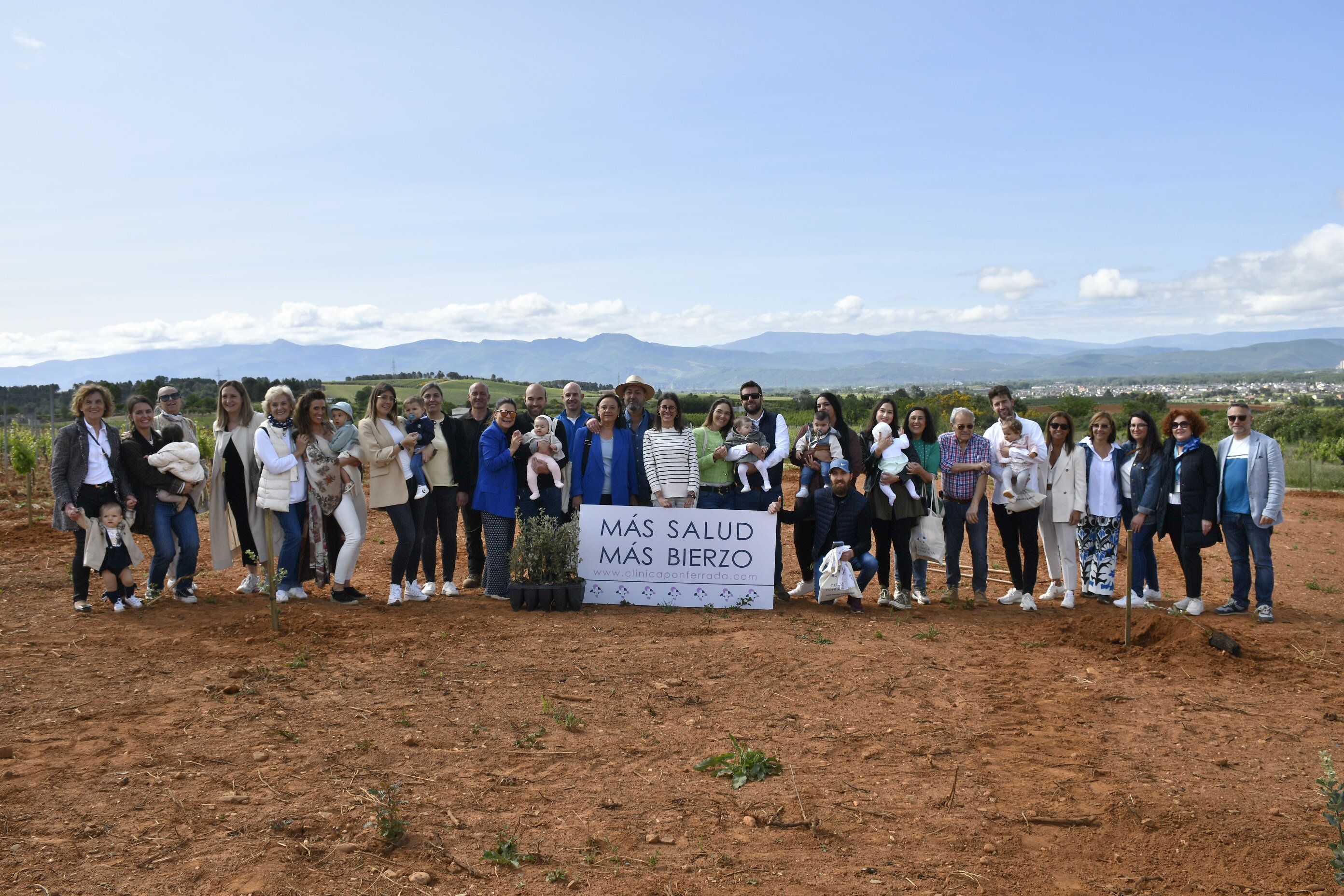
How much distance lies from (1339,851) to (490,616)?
A: 243 inches

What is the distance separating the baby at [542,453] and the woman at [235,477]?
2.57 metres

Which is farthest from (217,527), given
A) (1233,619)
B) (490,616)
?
(1233,619)

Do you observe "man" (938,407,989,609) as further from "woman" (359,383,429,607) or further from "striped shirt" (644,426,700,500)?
"woman" (359,383,429,607)

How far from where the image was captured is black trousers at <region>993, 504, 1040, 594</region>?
28.5 ft

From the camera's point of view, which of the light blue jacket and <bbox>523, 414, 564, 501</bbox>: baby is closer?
the light blue jacket

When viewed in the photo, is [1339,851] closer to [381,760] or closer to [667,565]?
[381,760]

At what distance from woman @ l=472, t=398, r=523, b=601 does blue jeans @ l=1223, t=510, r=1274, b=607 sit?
6955mm

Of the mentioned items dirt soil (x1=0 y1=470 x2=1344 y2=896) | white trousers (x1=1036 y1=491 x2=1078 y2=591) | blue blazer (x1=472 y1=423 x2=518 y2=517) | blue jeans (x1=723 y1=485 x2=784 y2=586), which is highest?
blue blazer (x1=472 y1=423 x2=518 y2=517)

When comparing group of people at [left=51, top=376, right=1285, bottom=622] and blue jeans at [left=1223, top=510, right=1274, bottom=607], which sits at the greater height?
group of people at [left=51, top=376, right=1285, bottom=622]

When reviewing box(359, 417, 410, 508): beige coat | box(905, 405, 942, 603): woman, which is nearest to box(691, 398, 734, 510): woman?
box(905, 405, 942, 603): woman

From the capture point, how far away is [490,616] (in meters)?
7.89

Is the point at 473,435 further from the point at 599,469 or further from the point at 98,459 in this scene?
the point at 98,459

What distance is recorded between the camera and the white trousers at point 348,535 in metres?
8.20

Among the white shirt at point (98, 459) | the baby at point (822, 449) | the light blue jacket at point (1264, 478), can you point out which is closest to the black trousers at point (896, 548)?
the baby at point (822, 449)
